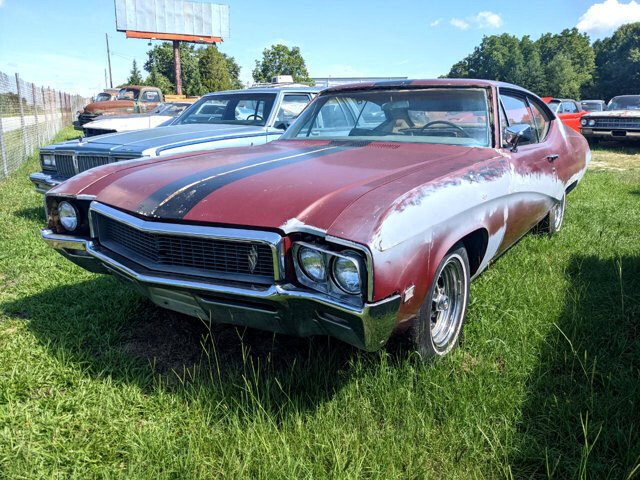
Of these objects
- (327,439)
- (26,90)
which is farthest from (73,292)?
(26,90)

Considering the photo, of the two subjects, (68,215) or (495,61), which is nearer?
(68,215)

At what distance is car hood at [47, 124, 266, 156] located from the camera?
4.86m

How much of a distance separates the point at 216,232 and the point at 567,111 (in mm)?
16154

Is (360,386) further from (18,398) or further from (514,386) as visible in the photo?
(18,398)

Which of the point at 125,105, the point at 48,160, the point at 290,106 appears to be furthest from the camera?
the point at 125,105

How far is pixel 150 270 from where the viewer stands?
228 centimetres

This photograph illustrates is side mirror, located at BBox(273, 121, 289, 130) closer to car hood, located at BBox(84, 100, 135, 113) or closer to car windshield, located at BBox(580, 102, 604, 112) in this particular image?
car hood, located at BBox(84, 100, 135, 113)

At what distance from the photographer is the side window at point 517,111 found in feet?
11.5

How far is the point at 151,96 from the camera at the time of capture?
17984 millimetres

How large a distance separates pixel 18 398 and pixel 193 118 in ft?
15.7

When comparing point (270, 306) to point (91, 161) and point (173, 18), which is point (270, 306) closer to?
point (91, 161)

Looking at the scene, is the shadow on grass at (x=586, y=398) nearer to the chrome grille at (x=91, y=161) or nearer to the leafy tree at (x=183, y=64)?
the chrome grille at (x=91, y=161)

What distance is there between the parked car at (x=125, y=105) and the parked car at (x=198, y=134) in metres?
10.4

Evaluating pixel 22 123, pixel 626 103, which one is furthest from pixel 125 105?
pixel 626 103
